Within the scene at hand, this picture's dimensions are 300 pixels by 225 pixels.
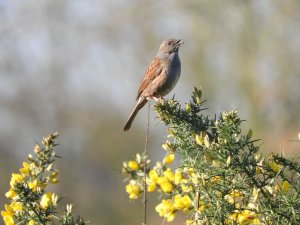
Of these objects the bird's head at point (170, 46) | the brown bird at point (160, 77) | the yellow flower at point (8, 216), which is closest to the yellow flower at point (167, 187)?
the yellow flower at point (8, 216)

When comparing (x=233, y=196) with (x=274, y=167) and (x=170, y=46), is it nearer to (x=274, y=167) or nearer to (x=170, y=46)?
(x=274, y=167)

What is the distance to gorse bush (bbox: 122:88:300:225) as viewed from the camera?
2.53 metres

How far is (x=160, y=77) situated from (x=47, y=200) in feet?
13.2

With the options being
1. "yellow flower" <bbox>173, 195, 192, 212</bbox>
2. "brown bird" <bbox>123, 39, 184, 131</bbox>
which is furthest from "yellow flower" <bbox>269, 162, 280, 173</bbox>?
"brown bird" <bbox>123, 39, 184, 131</bbox>

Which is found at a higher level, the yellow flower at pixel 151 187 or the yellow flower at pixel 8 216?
the yellow flower at pixel 151 187

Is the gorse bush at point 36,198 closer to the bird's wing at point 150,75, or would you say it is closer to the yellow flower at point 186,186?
the yellow flower at point 186,186

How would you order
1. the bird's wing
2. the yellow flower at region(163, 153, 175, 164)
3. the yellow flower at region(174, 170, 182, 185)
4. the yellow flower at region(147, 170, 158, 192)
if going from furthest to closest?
the bird's wing < the yellow flower at region(147, 170, 158, 192) < the yellow flower at region(163, 153, 175, 164) < the yellow flower at region(174, 170, 182, 185)

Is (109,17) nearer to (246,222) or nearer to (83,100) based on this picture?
(83,100)

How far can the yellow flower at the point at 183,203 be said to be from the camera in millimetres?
2937

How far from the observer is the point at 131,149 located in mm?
22656

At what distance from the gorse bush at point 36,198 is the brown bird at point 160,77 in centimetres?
328

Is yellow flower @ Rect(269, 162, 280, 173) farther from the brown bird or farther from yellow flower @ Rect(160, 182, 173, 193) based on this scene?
the brown bird

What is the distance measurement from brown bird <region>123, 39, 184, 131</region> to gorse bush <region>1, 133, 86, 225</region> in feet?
10.8

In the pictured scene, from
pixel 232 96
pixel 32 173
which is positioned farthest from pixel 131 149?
pixel 32 173
